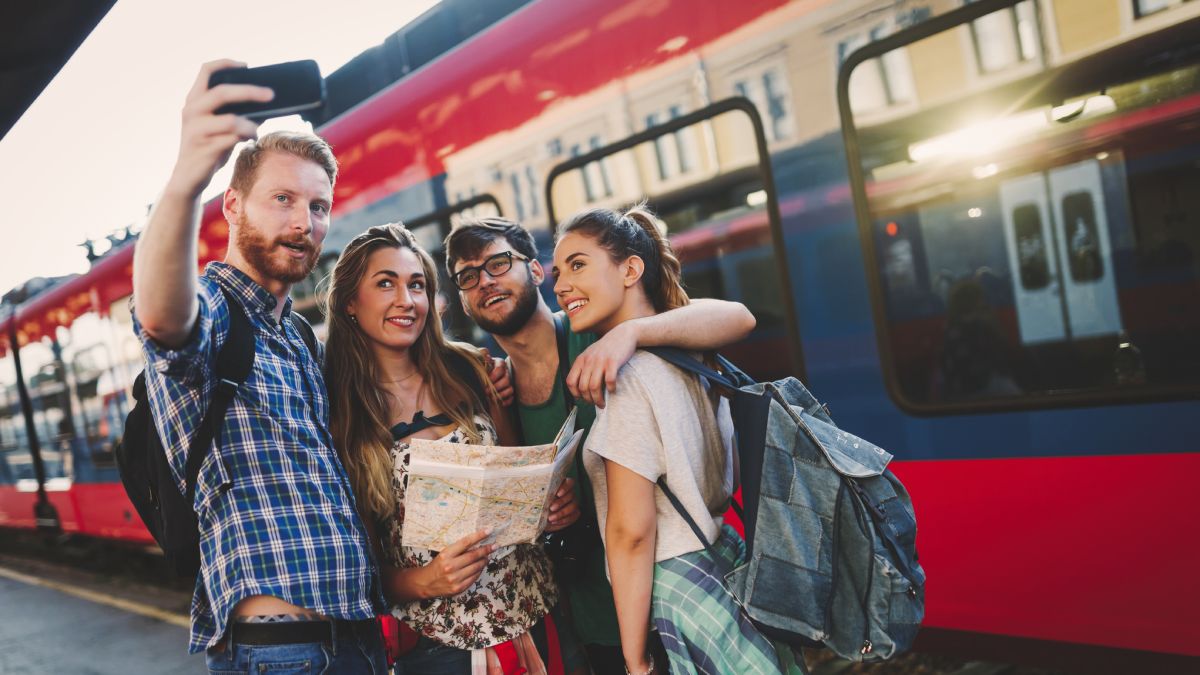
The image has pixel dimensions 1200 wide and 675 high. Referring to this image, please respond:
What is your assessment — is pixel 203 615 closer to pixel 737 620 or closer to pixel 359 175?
pixel 737 620

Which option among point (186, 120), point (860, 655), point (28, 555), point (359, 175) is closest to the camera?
point (186, 120)

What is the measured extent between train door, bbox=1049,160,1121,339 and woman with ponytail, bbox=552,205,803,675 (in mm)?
1386

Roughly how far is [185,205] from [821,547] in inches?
48.5

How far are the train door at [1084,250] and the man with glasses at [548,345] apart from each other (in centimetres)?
117

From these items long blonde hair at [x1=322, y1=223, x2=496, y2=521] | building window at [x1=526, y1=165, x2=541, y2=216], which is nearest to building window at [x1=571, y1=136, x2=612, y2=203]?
building window at [x1=526, y1=165, x2=541, y2=216]

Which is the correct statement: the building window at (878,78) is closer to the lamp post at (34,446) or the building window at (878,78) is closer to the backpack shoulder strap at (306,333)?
the backpack shoulder strap at (306,333)

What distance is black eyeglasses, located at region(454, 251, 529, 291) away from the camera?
2.23m

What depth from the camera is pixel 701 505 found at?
1637mm

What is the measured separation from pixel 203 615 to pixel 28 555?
476 inches

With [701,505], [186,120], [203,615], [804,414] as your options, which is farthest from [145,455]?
[804,414]

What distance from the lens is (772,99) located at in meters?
2.90

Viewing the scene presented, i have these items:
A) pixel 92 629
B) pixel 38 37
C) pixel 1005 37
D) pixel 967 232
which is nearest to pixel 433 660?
pixel 967 232

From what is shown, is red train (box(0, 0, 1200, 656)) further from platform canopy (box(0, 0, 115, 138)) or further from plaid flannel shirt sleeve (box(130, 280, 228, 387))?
plaid flannel shirt sleeve (box(130, 280, 228, 387))

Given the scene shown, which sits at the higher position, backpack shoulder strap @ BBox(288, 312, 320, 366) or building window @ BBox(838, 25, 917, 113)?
building window @ BBox(838, 25, 917, 113)
